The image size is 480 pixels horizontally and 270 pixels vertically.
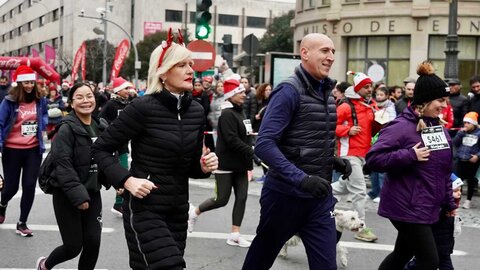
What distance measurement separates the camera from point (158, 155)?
4141mm

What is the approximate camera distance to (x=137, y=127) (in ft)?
13.5

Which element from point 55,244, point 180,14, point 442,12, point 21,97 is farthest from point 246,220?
point 180,14

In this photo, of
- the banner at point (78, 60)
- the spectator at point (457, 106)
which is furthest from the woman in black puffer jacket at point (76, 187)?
the banner at point (78, 60)

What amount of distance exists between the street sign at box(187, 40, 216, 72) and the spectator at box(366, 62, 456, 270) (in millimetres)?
7478

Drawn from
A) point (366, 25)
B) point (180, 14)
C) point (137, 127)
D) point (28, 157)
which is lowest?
point (28, 157)

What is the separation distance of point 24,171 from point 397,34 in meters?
25.9

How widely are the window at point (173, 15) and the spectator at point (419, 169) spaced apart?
80149mm

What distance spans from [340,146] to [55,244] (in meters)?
3.55

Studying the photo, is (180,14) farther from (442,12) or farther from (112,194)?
(112,194)

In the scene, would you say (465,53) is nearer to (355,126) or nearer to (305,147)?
(355,126)

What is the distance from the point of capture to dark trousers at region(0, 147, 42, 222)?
755cm

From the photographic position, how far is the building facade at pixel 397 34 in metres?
30.1

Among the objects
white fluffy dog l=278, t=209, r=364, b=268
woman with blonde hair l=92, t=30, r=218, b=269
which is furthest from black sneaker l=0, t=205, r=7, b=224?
woman with blonde hair l=92, t=30, r=218, b=269

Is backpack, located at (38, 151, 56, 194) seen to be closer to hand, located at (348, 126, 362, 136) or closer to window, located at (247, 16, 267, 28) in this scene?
hand, located at (348, 126, 362, 136)
